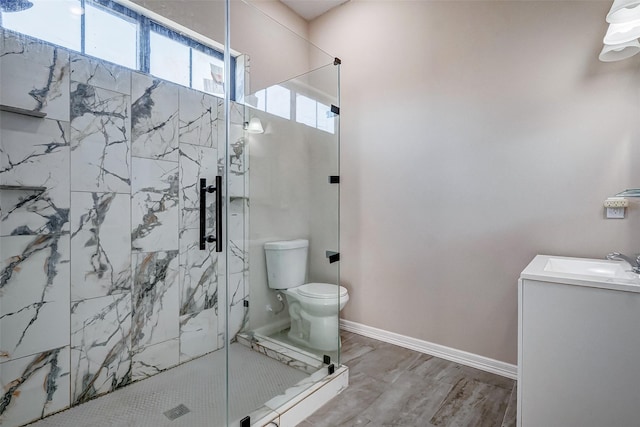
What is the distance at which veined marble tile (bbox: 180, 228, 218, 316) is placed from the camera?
2.20 meters

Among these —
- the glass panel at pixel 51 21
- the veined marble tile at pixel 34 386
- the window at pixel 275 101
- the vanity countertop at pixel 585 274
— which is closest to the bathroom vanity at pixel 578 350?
the vanity countertop at pixel 585 274

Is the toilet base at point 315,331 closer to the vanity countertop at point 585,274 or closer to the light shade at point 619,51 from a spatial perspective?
the vanity countertop at point 585,274

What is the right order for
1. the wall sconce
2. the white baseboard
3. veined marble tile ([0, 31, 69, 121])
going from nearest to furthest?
the wall sconce, veined marble tile ([0, 31, 69, 121]), the white baseboard

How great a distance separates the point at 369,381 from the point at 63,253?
76.2 inches

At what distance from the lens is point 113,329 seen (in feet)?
6.23

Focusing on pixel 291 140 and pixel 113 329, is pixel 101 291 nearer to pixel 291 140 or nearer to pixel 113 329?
pixel 113 329

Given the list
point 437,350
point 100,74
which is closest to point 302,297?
point 437,350

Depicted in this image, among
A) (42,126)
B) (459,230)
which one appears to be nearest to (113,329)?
(42,126)

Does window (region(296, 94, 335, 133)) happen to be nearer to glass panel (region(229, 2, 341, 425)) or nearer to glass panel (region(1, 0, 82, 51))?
glass panel (region(229, 2, 341, 425))

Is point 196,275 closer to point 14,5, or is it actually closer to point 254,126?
point 254,126

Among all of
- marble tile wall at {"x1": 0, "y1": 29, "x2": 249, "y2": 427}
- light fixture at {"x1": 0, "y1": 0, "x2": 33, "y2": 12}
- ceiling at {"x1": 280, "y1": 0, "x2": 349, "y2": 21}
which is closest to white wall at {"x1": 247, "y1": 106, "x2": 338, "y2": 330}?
marble tile wall at {"x1": 0, "y1": 29, "x2": 249, "y2": 427}

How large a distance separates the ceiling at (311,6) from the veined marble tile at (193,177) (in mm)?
1662

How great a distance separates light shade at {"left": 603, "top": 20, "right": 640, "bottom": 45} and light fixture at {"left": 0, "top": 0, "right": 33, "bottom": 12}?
291cm

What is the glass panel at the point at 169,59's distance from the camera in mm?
2041
